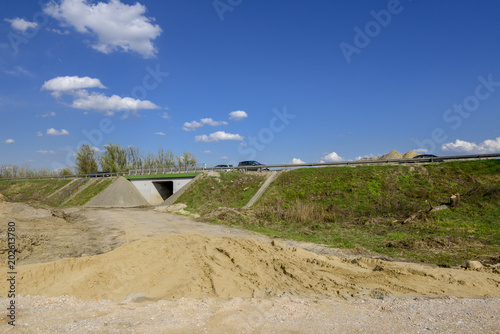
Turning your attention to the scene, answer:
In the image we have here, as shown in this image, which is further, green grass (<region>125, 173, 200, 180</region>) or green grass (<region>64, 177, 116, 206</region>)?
green grass (<region>64, 177, 116, 206</region>)

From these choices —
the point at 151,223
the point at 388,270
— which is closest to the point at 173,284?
the point at 388,270

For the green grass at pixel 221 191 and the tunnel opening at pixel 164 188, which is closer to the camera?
the green grass at pixel 221 191

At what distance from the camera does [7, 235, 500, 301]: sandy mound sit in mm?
8266

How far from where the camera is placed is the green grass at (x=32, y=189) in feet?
162

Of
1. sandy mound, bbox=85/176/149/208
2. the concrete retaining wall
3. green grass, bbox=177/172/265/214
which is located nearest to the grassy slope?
sandy mound, bbox=85/176/149/208

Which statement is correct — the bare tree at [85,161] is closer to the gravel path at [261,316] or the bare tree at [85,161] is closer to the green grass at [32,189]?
the green grass at [32,189]

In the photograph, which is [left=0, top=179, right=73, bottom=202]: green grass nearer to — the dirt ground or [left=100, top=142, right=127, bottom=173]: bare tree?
[left=100, top=142, right=127, bottom=173]: bare tree

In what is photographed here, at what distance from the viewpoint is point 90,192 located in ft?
147

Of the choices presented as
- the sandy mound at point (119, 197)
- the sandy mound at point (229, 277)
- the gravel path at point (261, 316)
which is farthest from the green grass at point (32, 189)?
the gravel path at point (261, 316)

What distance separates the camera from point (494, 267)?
10109mm

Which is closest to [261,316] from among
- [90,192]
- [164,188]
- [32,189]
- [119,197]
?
[119,197]

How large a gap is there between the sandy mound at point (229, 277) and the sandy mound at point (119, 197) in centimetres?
3222

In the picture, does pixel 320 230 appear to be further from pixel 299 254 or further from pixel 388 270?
pixel 388 270

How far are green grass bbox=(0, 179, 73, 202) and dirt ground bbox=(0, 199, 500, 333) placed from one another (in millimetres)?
44903
